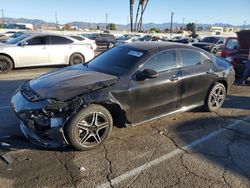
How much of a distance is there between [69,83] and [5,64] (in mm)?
6882

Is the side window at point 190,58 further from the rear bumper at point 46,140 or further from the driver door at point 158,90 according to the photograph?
the rear bumper at point 46,140

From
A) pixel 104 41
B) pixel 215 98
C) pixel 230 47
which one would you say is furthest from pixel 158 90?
pixel 104 41

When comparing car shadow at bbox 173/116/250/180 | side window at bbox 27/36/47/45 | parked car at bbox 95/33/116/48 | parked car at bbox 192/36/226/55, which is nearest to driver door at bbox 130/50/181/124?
car shadow at bbox 173/116/250/180

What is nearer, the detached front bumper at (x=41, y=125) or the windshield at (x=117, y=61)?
the detached front bumper at (x=41, y=125)

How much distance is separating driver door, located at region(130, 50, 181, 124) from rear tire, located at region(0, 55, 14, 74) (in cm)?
713

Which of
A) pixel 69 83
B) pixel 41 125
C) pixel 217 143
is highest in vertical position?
pixel 69 83

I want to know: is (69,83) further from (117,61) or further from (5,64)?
(5,64)

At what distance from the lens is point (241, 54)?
34.2 feet

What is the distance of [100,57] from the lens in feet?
19.2

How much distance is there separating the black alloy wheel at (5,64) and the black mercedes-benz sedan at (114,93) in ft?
19.2

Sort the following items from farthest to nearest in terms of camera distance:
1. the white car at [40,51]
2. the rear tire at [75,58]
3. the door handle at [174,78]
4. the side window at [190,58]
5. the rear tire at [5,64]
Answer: the rear tire at [75,58]
the white car at [40,51]
the rear tire at [5,64]
the side window at [190,58]
the door handle at [174,78]

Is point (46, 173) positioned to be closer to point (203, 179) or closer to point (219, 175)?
point (203, 179)

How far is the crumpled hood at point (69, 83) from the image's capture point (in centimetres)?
428

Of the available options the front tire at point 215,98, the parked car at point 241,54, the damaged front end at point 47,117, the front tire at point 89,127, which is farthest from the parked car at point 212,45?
the damaged front end at point 47,117
